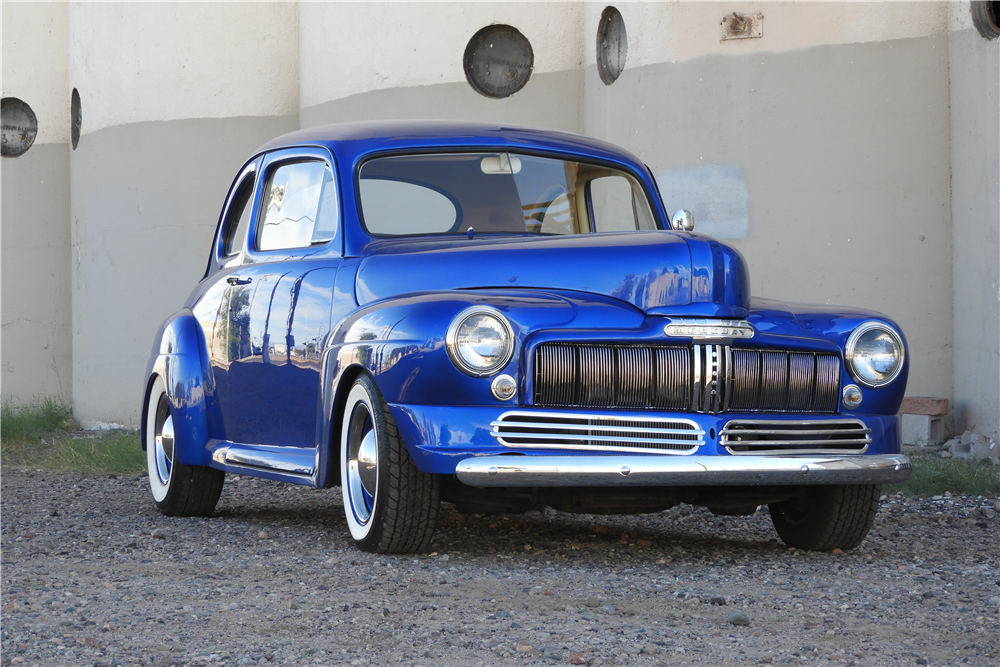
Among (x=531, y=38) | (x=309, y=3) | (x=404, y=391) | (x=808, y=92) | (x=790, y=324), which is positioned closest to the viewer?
(x=404, y=391)

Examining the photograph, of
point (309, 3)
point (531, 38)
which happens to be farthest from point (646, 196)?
point (309, 3)

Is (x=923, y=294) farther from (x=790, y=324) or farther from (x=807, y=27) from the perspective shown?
(x=790, y=324)

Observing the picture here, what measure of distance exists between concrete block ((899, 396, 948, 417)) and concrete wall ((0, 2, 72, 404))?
9300 mm

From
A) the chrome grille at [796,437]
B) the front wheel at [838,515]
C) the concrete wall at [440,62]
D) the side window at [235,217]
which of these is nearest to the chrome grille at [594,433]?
the chrome grille at [796,437]

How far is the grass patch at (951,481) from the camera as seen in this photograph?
6.45 m

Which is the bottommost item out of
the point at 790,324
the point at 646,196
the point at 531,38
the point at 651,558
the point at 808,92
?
the point at 651,558

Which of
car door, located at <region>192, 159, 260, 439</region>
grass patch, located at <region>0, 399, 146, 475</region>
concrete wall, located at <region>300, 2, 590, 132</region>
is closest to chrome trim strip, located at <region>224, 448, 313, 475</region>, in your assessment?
car door, located at <region>192, 159, 260, 439</region>

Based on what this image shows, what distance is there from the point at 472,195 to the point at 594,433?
A: 1.49 meters

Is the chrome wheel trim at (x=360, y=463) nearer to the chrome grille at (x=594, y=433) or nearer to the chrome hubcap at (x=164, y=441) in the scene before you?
the chrome grille at (x=594, y=433)

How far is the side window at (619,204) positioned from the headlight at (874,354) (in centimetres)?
135

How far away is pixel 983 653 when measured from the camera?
121 inches

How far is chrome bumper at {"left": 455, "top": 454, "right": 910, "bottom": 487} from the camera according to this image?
3.96 m

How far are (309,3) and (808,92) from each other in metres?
5.16

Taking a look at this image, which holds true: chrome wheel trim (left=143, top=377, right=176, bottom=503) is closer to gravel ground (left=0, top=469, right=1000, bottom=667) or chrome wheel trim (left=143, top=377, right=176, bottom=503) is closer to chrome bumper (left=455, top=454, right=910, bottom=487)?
gravel ground (left=0, top=469, right=1000, bottom=667)
